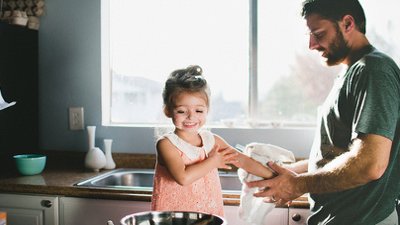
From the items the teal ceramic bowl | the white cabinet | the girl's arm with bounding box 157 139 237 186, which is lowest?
the white cabinet

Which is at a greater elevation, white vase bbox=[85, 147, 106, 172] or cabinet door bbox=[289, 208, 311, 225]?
white vase bbox=[85, 147, 106, 172]

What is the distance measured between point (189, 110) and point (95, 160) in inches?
45.1

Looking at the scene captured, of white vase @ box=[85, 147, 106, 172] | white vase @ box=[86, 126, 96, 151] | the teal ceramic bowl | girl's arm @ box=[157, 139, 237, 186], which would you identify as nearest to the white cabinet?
the teal ceramic bowl

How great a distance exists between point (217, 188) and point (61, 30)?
66.3 inches

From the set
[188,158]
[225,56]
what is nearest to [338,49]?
[188,158]

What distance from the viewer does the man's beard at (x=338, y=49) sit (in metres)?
1.46

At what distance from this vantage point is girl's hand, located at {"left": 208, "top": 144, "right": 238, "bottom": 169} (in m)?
1.62

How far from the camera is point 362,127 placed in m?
1.28

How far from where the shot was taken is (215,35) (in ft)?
8.84

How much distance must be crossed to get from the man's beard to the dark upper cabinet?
1.87 meters

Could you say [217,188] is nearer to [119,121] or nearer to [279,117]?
[279,117]

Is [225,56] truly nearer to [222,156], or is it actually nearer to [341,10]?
[222,156]

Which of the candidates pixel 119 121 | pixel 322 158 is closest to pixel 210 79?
pixel 119 121

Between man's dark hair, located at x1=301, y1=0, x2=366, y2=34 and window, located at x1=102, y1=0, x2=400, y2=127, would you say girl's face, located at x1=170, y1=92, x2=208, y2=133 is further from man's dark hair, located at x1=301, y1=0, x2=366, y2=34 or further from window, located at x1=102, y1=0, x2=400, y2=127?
window, located at x1=102, y1=0, x2=400, y2=127
